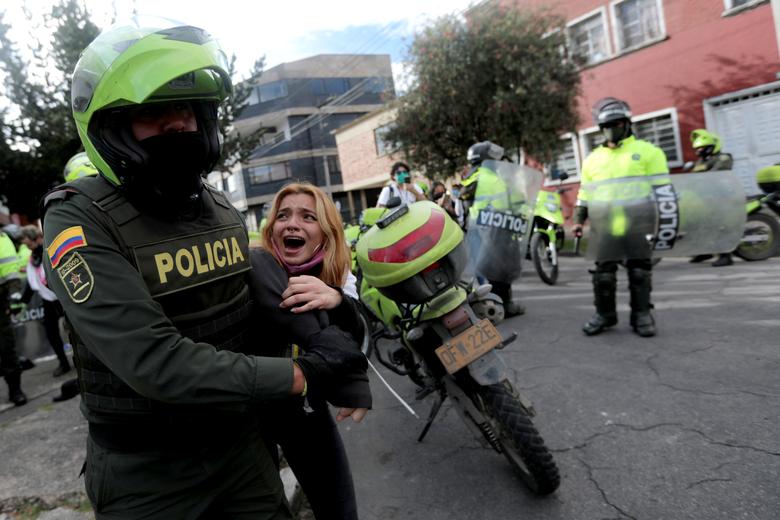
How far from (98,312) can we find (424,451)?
2.25m

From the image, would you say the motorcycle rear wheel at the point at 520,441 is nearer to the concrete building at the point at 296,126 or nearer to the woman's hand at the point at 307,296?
the woman's hand at the point at 307,296

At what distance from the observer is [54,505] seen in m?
2.75

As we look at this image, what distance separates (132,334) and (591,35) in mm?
16611

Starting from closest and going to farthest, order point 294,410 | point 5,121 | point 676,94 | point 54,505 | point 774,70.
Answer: point 294,410, point 54,505, point 5,121, point 774,70, point 676,94

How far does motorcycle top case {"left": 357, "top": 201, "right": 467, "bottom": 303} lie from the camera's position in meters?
2.33

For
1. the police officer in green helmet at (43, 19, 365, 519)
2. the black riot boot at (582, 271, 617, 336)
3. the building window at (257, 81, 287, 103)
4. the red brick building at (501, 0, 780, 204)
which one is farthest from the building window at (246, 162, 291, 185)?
the police officer in green helmet at (43, 19, 365, 519)

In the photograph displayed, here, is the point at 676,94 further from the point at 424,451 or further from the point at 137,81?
the point at 137,81

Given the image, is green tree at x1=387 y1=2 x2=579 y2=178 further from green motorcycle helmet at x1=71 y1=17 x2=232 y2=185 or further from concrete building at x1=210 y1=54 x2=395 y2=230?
concrete building at x1=210 y1=54 x2=395 y2=230

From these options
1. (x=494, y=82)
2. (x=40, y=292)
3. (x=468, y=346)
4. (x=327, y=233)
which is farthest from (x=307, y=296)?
(x=494, y=82)

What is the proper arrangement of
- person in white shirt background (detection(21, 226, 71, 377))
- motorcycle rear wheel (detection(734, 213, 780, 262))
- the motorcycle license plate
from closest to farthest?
the motorcycle license plate
person in white shirt background (detection(21, 226, 71, 377))
motorcycle rear wheel (detection(734, 213, 780, 262))

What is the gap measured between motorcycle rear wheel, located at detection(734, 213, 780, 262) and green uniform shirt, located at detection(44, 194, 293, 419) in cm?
728

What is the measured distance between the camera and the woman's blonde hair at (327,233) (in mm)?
2049

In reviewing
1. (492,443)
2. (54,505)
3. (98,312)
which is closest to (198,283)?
(98,312)

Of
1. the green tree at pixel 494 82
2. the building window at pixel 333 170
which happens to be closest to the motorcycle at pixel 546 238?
the green tree at pixel 494 82
